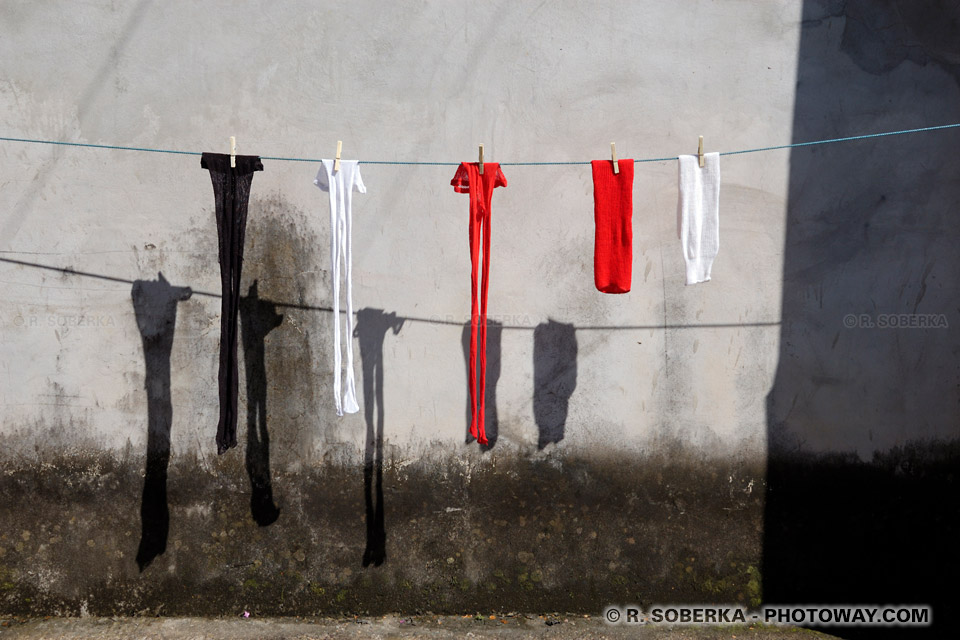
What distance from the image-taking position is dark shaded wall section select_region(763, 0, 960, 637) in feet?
14.5

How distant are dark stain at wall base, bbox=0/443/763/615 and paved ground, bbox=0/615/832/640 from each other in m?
0.08

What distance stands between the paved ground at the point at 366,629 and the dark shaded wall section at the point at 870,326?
728mm

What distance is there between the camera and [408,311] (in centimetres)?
459

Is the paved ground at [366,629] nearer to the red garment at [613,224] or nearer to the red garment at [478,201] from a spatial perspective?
the red garment at [478,201]

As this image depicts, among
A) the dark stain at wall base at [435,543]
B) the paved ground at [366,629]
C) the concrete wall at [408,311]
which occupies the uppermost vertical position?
the concrete wall at [408,311]

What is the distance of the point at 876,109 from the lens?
4.45 m

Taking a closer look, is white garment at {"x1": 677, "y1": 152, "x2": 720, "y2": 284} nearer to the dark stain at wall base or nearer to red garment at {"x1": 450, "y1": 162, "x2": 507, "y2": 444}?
red garment at {"x1": 450, "y1": 162, "x2": 507, "y2": 444}

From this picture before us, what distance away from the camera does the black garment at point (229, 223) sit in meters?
3.78

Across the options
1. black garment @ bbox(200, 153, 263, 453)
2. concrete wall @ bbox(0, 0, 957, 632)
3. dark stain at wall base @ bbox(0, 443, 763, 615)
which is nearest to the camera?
black garment @ bbox(200, 153, 263, 453)

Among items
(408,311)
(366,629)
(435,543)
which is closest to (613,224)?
(408,311)

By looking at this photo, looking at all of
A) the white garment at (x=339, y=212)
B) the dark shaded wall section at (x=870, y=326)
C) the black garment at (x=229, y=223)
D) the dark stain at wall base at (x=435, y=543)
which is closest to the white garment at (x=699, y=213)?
the dark shaded wall section at (x=870, y=326)

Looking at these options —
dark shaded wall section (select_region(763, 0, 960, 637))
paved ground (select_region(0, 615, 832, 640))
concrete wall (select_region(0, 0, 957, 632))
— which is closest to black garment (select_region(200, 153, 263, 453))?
concrete wall (select_region(0, 0, 957, 632))

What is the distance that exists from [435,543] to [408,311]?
165 cm

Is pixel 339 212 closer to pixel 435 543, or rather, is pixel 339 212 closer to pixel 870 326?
pixel 435 543
